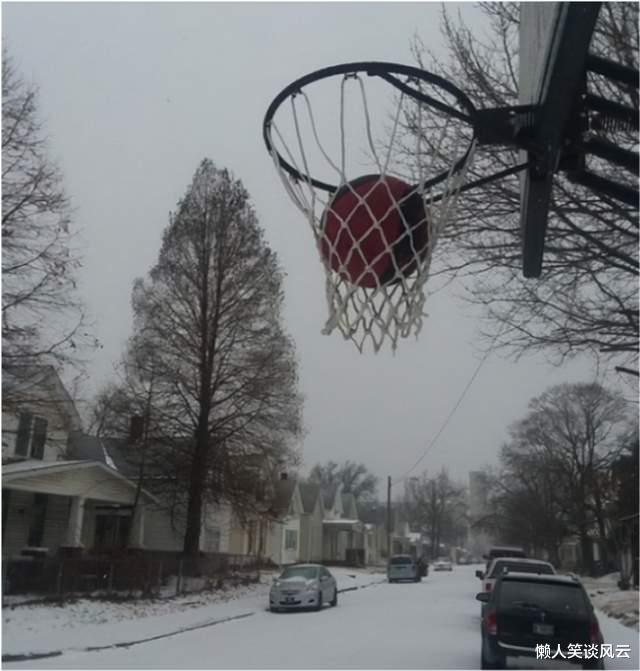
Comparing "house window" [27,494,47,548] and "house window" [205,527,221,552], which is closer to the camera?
"house window" [27,494,47,548]

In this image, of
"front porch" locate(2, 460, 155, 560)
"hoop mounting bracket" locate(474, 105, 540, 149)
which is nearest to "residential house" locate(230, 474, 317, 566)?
"front porch" locate(2, 460, 155, 560)

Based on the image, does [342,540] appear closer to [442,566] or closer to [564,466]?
[564,466]

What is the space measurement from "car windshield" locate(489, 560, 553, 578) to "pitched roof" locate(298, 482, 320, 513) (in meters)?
36.1

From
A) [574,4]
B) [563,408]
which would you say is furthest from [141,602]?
[563,408]

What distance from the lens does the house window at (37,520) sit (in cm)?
2375

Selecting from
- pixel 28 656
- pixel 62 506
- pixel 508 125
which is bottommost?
pixel 28 656

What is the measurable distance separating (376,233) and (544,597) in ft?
19.2

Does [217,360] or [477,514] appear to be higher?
[217,360]

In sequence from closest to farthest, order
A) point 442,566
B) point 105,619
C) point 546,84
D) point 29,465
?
point 546,84
point 105,619
point 29,465
point 442,566

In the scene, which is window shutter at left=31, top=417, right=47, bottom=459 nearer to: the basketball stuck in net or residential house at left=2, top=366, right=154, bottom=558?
residential house at left=2, top=366, right=154, bottom=558

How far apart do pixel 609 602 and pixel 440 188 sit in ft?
45.5

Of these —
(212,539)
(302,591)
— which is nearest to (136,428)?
(302,591)

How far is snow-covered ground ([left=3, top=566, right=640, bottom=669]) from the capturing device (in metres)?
9.88

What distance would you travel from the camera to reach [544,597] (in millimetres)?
8523
